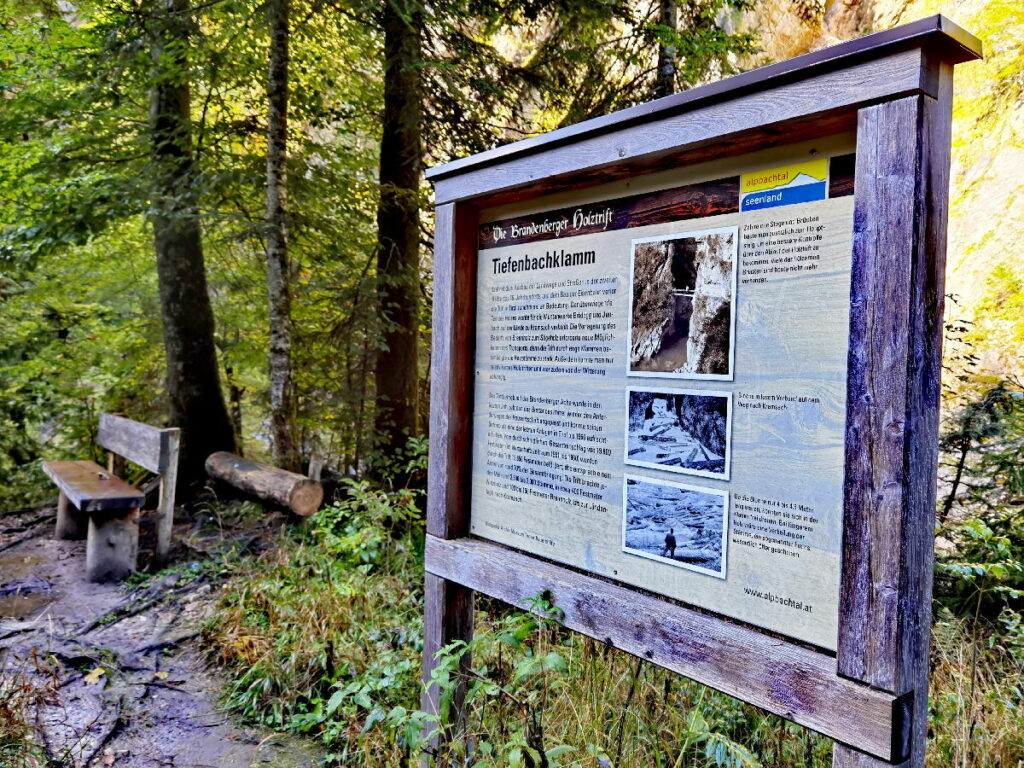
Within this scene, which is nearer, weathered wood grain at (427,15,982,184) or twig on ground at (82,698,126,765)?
weathered wood grain at (427,15,982,184)

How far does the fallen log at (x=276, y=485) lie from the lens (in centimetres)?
570

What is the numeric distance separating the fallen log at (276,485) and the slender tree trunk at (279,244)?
42 centimetres

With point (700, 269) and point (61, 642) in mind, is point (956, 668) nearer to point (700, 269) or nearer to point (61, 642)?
point (700, 269)

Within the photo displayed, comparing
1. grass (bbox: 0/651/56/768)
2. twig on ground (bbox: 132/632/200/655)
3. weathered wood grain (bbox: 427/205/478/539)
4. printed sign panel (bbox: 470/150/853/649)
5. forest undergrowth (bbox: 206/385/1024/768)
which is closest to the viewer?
printed sign panel (bbox: 470/150/853/649)

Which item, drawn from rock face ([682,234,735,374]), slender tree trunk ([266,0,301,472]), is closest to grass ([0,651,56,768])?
rock face ([682,234,735,374])

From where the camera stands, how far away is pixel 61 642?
4223 mm

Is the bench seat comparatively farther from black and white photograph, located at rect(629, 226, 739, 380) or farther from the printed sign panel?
black and white photograph, located at rect(629, 226, 739, 380)

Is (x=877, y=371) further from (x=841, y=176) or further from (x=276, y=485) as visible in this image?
(x=276, y=485)

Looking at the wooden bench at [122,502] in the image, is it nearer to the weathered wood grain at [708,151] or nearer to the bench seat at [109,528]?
the bench seat at [109,528]

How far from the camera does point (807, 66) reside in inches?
62.3

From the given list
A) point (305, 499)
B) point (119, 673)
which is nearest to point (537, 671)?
point (119, 673)

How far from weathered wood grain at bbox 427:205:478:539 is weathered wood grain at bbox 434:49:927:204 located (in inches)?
8.3

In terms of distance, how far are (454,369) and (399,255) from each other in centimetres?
510

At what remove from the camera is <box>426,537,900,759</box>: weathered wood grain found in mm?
1545
